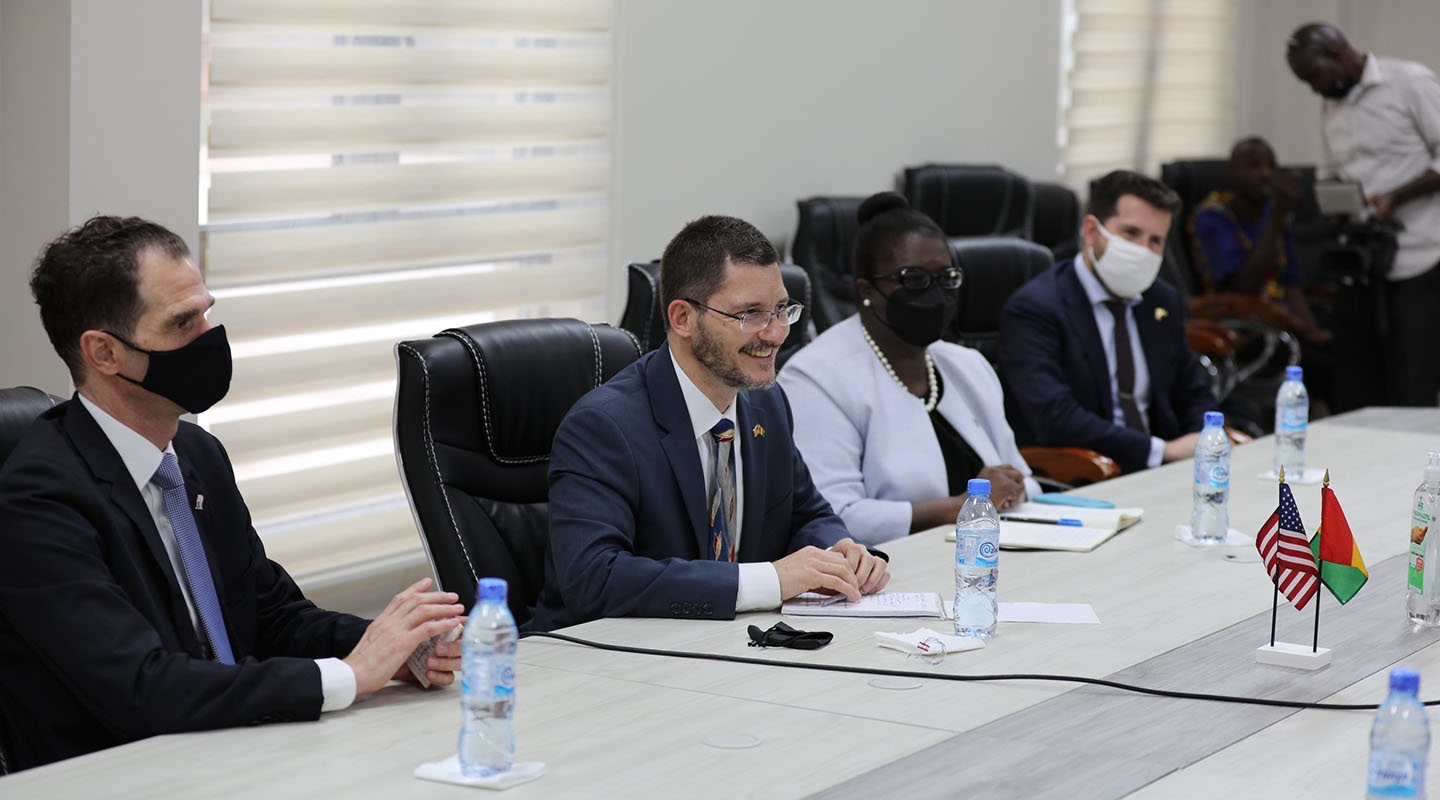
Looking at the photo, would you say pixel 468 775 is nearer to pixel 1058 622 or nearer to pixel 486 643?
pixel 486 643

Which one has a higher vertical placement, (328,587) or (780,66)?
(780,66)

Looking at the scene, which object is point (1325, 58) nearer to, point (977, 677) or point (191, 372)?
point (977, 677)

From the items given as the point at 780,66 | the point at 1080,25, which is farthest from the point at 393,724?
the point at 1080,25

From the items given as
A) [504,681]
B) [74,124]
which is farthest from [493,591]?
[74,124]

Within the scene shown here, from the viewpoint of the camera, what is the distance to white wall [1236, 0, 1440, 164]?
9.01 m

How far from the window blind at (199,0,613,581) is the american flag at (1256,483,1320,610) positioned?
267 cm

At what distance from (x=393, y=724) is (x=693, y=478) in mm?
887

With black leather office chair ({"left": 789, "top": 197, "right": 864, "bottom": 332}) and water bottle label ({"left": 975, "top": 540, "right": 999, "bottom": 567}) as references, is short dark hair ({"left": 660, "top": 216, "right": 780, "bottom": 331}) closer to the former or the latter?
water bottle label ({"left": 975, "top": 540, "right": 999, "bottom": 567})

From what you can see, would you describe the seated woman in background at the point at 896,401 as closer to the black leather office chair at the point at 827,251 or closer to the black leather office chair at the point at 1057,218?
the black leather office chair at the point at 827,251

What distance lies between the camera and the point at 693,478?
2.81m

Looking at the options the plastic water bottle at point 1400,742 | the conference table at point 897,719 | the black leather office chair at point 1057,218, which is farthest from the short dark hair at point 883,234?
the black leather office chair at point 1057,218

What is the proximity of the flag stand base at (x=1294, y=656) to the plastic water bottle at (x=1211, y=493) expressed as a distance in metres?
0.76

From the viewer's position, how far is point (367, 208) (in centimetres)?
441

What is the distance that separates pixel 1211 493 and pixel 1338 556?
0.78m
